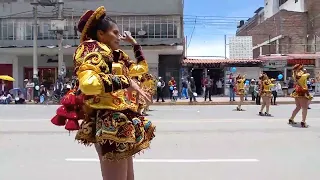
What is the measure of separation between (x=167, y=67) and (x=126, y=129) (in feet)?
89.7

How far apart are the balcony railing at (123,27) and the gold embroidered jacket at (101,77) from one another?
25.7 metres

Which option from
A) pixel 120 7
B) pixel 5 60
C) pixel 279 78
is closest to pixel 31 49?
pixel 5 60

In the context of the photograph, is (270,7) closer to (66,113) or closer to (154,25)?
(154,25)

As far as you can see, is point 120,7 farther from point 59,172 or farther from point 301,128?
point 59,172

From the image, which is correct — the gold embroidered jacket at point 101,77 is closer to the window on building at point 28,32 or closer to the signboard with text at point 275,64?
the signboard with text at point 275,64

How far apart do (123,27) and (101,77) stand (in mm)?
27222

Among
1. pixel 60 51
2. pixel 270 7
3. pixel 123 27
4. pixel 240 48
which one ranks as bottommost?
pixel 60 51

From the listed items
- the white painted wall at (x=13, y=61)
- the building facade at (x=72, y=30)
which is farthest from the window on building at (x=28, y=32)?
the white painted wall at (x=13, y=61)

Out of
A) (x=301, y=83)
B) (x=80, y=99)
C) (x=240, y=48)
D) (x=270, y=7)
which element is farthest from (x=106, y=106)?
(x=270, y=7)

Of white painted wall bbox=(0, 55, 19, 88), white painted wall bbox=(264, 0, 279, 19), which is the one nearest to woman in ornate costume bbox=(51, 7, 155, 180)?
white painted wall bbox=(0, 55, 19, 88)

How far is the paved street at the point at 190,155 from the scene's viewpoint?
5.54 metres

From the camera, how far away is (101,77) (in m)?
2.46

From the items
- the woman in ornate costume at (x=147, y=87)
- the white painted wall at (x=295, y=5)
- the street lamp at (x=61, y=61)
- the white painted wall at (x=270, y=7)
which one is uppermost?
the white painted wall at (x=270, y=7)

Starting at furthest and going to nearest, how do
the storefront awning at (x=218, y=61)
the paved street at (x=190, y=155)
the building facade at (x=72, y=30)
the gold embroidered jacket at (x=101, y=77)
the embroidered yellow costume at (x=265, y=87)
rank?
1. the storefront awning at (x=218, y=61)
2. the building facade at (x=72, y=30)
3. the embroidered yellow costume at (x=265, y=87)
4. the paved street at (x=190, y=155)
5. the gold embroidered jacket at (x=101, y=77)
